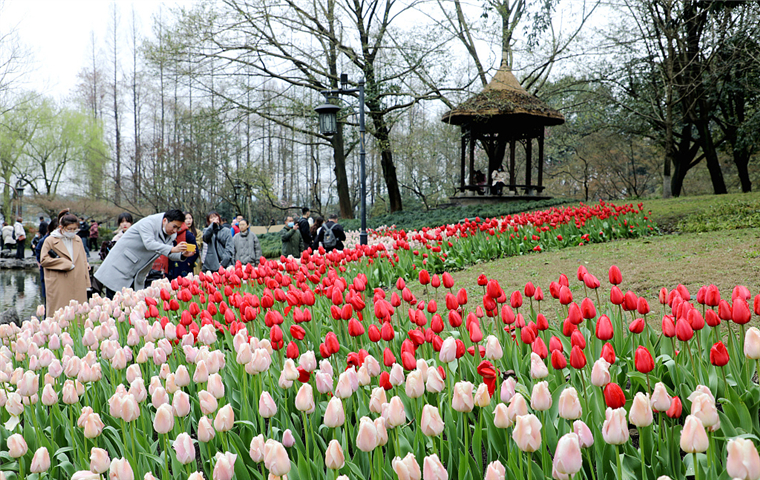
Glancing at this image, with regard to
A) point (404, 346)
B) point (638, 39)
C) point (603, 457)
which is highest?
point (638, 39)

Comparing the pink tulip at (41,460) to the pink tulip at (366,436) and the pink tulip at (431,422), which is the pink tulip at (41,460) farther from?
the pink tulip at (431,422)

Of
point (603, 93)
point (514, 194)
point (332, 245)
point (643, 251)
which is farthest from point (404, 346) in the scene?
point (603, 93)

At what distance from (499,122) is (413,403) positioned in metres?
18.8

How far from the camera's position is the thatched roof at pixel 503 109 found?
18.5 m

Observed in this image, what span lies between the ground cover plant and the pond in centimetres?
762

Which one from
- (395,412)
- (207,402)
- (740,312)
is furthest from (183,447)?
(740,312)

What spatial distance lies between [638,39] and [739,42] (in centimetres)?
336

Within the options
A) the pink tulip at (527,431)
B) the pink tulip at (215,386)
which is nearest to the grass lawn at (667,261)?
the pink tulip at (527,431)

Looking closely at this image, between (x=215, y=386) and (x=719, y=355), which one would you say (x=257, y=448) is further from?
(x=719, y=355)

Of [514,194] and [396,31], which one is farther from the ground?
[396,31]

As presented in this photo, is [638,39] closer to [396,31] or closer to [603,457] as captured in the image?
[396,31]

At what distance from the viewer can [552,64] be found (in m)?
23.5

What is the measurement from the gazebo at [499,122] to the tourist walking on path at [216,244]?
11804mm

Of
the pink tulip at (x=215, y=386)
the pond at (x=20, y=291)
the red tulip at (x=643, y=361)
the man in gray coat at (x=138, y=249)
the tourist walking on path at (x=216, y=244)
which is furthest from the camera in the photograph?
the pond at (x=20, y=291)
